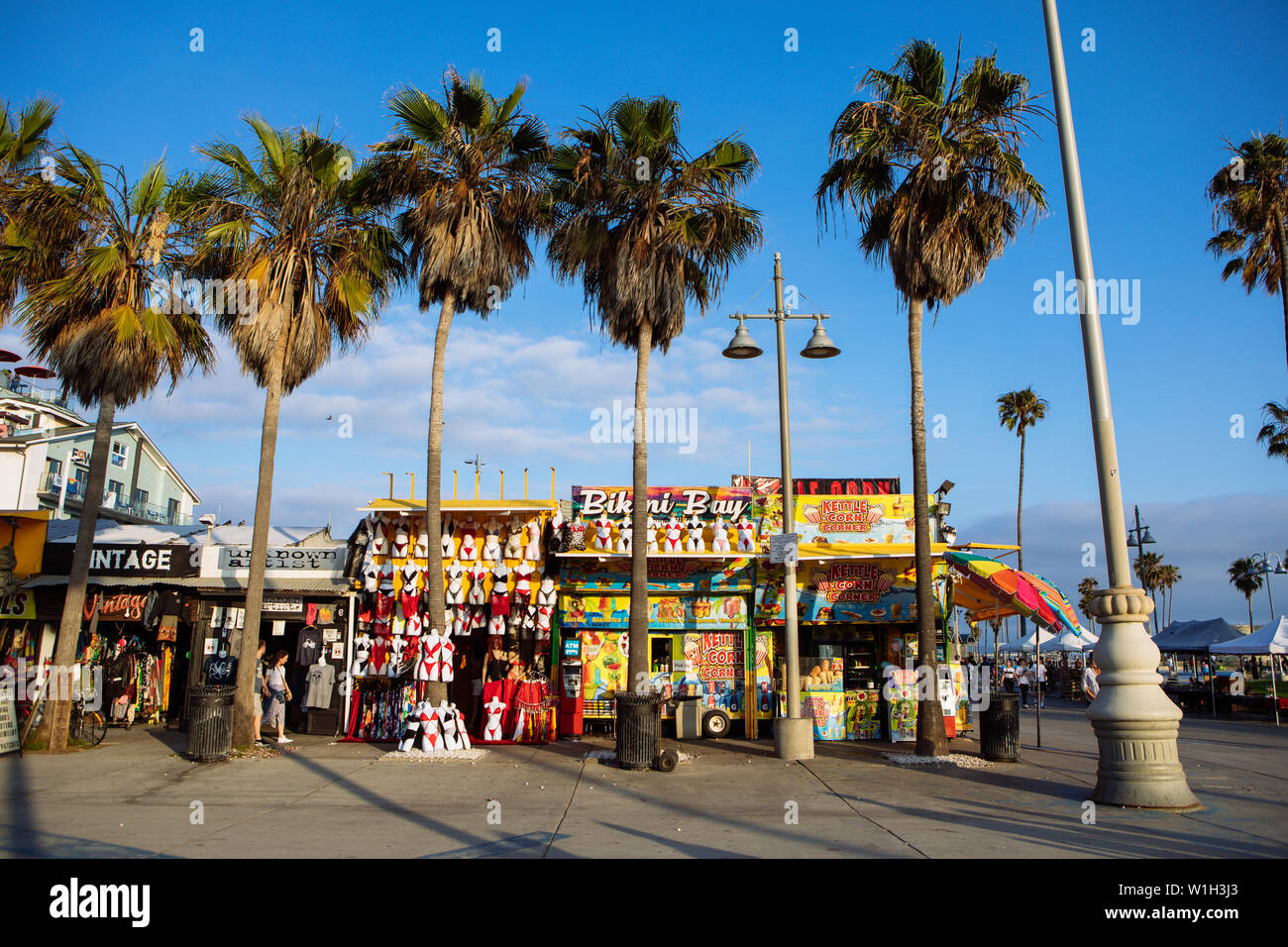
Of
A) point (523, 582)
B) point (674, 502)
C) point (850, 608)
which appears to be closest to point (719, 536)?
point (674, 502)

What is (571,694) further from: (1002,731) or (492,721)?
(1002,731)

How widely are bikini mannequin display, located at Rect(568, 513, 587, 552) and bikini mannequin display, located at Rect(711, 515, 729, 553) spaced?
2.85m

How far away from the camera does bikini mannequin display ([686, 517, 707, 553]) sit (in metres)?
18.5

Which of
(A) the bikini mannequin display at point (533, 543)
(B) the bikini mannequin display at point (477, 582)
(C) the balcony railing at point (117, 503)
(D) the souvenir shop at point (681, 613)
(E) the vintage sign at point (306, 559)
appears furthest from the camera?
(C) the balcony railing at point (117, 503)

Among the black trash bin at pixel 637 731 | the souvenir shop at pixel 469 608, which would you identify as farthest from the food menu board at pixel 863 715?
the souvenir shop at pixel 469 608

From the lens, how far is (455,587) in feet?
59.3

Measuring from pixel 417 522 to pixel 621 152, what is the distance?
891cm

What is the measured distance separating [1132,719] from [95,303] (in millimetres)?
18915

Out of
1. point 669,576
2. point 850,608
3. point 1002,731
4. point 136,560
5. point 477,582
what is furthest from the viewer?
point 136,560

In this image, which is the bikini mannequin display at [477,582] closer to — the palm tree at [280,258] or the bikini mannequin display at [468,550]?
the bikini mannequin display at [468,550]

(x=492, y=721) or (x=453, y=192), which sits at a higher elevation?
(x=453, y=192)

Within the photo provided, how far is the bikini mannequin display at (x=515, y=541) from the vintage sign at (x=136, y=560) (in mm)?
7395

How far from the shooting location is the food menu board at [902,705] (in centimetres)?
1800

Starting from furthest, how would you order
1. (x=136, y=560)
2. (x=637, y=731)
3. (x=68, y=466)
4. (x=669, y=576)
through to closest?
(x=68, y=466) → (x=136, y=560) → (x=669, y=576) → (x=637, y=731)
